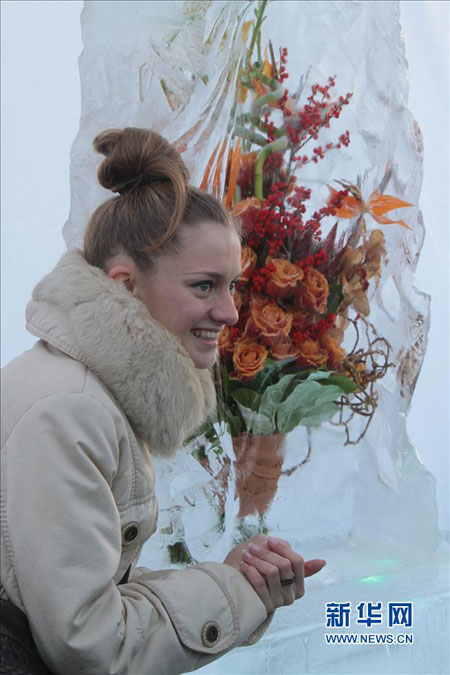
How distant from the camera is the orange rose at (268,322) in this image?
1.33 m

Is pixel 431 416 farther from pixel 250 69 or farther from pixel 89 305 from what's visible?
pixel 89 305

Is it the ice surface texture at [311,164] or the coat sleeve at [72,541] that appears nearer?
the coat sleeve at [72,541]

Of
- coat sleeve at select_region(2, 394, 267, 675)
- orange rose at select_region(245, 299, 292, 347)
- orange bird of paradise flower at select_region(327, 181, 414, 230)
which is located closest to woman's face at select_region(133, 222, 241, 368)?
coat sleeve at select_region(2, 394, 267, 675)

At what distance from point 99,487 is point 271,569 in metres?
0.25

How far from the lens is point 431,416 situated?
184 centimetres

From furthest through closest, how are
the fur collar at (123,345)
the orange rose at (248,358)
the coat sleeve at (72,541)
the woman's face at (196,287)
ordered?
the orange rose at (248,358) < the woman's face at (196,287) < the fur collar at (123,345) < the coat sleeve at (72,541)

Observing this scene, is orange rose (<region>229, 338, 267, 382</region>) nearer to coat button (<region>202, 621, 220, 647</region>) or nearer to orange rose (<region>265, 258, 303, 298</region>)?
orange rose (<region>265, 258, 303, 298</region>)

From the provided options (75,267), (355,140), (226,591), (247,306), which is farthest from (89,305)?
(355,140)

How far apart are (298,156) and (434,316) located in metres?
0.61

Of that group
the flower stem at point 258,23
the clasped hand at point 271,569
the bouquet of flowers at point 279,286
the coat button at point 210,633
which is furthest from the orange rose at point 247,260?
the coat button at point 210,633

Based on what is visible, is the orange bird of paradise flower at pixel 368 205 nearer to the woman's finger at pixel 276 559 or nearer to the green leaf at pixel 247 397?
the green leaf at pixel 247 397

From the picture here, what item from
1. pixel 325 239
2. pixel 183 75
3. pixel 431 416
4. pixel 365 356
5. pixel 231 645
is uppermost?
pixel 183 75

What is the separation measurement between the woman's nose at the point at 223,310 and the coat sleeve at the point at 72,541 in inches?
8.6

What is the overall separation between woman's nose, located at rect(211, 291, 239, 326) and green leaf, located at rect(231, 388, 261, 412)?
427mm
